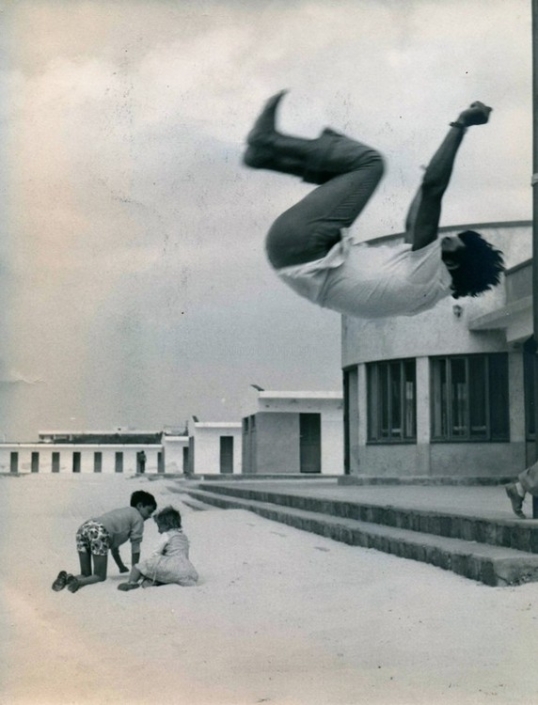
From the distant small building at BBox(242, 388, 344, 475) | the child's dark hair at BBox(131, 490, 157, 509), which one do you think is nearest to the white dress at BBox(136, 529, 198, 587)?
the child's dark hair at BBox(131, 490, 157, 509)

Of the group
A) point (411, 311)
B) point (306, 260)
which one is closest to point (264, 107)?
point (306, 260)

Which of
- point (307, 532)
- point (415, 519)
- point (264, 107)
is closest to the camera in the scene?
point (264, 107)

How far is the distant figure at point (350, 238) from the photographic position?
305cm

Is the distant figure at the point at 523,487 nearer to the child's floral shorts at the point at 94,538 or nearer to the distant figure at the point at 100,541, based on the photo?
the distant figure at the point at 100,541

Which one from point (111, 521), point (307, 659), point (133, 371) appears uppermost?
point (133, 371)

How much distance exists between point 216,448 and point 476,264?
3889cm

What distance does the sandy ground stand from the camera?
12.9 ft

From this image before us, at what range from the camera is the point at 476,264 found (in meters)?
3.29

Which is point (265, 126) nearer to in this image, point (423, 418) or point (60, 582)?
point (60, 582)

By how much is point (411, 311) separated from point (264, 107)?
0.89 metres

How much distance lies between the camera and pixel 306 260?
10.2 ft

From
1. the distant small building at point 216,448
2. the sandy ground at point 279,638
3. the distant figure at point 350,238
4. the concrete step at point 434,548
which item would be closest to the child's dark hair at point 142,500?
the sandy ground at point 279,638

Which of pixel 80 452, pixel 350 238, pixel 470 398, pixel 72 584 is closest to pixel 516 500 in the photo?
pixel 72 584

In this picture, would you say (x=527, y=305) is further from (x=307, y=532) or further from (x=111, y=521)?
(x=111, y=521)
